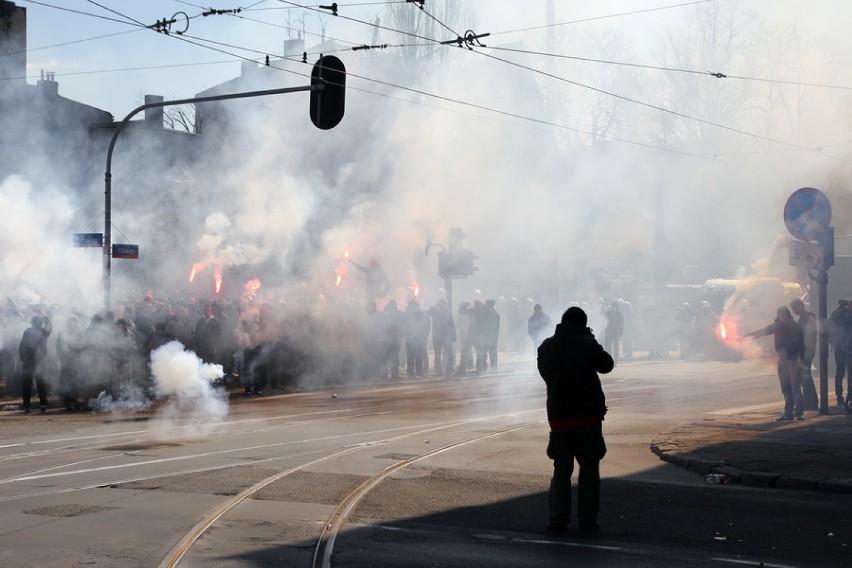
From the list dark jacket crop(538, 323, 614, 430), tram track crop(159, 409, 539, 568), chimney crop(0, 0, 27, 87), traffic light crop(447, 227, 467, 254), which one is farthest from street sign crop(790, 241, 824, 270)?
chimney crop(0, 0, 27, 87)

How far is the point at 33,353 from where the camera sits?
1753 centimetres

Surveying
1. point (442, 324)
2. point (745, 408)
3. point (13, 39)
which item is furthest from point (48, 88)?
point (745, 408)

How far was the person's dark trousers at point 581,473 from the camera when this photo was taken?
7.43 m

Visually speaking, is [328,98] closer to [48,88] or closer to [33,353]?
[33,353]

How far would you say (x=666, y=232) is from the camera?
47469mm

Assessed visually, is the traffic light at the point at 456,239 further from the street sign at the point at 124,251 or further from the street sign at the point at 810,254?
the street sign at the point at 810,254

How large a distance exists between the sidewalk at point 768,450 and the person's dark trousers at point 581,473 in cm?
272

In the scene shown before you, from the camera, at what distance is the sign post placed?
13609 mm

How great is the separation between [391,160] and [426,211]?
8.89ft

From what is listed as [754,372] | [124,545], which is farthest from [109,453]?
[754,372]

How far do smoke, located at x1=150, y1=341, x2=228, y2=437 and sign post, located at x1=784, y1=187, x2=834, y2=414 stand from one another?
8.65 meters

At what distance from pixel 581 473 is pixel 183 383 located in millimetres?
10766

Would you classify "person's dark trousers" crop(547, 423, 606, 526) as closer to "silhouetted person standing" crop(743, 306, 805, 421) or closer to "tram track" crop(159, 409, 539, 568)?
"tram track" crop(159, 409, 539, 568)

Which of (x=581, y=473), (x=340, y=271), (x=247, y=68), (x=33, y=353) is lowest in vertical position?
(x=581, y=473)
